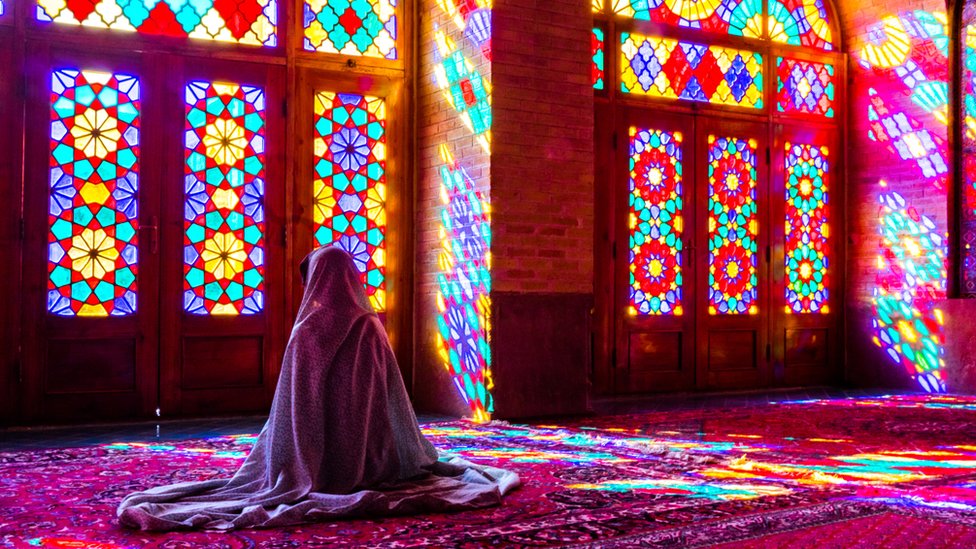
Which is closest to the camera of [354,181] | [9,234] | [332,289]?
[332,289]

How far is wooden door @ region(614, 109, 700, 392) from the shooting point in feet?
27.1

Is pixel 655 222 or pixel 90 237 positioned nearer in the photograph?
pixel 90 237

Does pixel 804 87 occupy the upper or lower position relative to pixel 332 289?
upper

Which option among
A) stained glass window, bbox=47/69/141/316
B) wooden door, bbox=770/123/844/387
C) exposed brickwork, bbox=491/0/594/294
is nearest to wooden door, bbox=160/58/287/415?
stained glass window, bbox=47/69/141/316

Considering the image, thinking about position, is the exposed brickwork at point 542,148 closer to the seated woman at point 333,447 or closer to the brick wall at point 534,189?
the brick wall at point 534,189

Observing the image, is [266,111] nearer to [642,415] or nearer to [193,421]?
[193,421]

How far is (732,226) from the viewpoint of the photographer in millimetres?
8805

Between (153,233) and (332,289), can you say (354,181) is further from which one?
(332,289)

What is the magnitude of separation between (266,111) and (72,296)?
1.76 metres

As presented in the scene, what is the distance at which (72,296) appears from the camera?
6559 millimetres

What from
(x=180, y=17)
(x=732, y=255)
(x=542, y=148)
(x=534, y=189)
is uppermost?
(x=180, y=17)

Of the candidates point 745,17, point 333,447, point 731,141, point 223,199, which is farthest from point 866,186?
point 333,447

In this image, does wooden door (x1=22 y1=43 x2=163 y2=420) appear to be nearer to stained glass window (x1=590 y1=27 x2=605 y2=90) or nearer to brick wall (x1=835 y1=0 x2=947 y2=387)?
stained glass window (x1=590 y1=27 x2=605 y2=90)

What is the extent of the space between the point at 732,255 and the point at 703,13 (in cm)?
205
